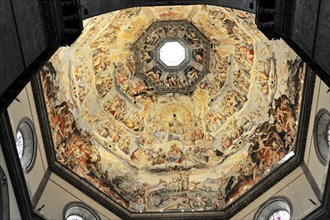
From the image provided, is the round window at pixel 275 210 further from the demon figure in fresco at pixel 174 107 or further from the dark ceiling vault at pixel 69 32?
the dark ceiling vault at pixel 69 32

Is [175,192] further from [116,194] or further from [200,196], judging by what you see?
[116,194]

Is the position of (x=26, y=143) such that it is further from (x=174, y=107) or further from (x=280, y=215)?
(x=174, y=107)

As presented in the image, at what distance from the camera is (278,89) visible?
20578 millimetres

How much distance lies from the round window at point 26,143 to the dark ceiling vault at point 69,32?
1.43m

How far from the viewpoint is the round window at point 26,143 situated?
16703mm

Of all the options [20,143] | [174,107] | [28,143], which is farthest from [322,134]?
[20,143]

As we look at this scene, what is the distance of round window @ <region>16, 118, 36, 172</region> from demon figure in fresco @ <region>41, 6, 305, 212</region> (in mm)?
1775

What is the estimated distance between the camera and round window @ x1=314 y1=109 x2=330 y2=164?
655 inches

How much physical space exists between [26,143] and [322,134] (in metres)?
9.34

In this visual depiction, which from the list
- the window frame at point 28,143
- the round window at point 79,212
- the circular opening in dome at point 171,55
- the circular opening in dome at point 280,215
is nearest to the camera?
the window frame at point 28,143

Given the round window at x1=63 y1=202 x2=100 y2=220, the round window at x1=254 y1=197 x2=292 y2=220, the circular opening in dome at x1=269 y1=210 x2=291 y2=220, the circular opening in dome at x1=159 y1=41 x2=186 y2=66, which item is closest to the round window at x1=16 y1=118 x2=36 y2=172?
the round window at x1=63 y1=202 x2=100 y2=220

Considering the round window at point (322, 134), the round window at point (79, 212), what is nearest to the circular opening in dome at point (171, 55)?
the round window at point (79, 212)

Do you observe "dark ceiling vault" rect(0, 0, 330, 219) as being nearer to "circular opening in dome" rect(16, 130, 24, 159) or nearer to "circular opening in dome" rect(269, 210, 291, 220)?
"circular opening in dome" rect(16, 130, 24, 159)

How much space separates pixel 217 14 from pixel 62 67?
22.0ft
